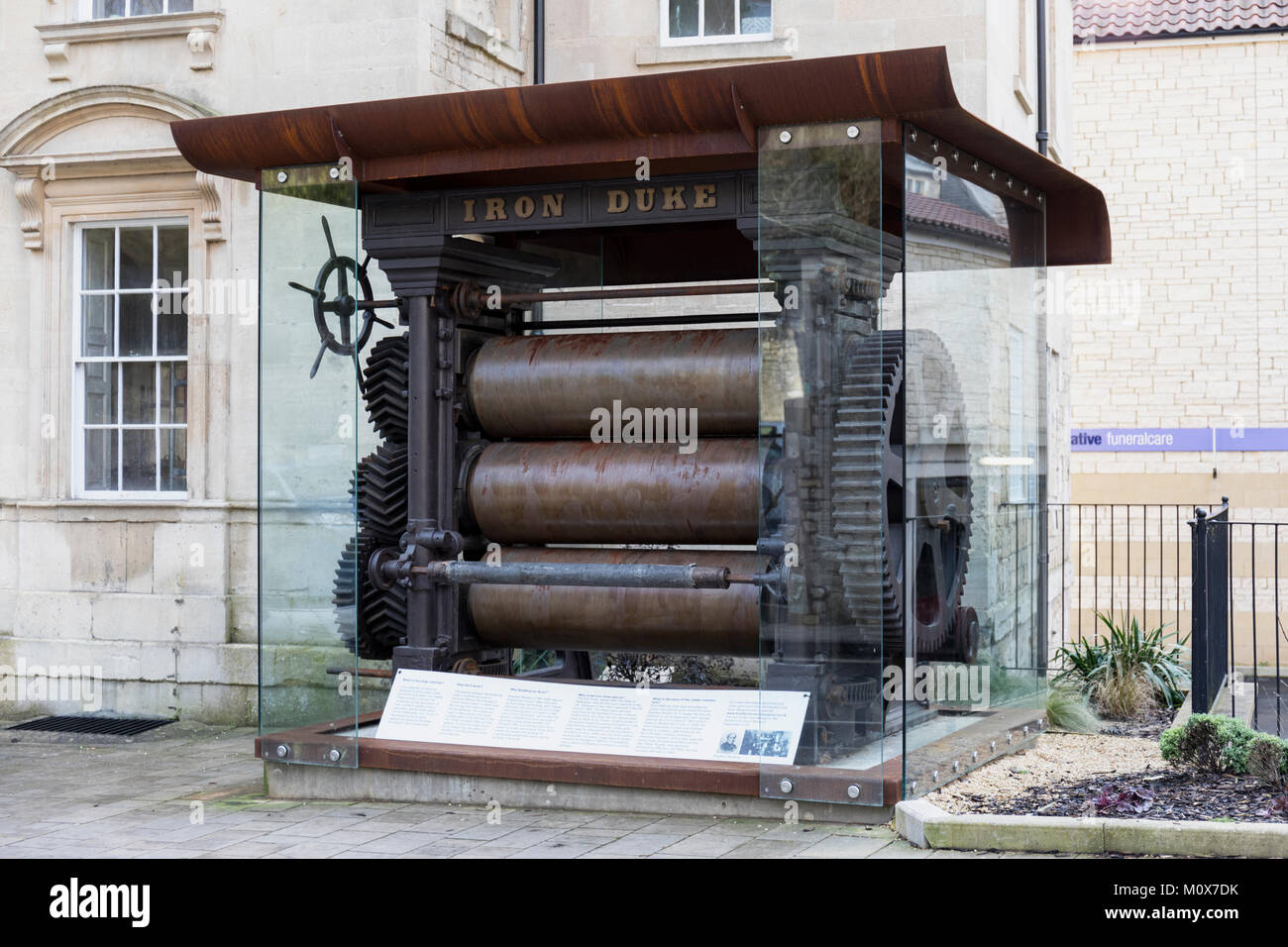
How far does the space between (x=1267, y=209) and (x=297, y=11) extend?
12107 millimetres

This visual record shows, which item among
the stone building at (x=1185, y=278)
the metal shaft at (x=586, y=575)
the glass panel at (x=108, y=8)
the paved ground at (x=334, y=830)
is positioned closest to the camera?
the paved ground at (x=334, y=830)

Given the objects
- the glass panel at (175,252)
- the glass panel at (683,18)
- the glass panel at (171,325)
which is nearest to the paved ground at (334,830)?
the glass panel at (171,325)

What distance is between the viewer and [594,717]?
7.39 metres

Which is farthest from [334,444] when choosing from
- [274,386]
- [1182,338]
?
[1182,338]

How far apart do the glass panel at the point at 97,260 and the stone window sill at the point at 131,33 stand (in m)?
1.13

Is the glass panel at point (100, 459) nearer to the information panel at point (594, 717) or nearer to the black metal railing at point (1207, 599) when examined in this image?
the information panel at point (594, 717)

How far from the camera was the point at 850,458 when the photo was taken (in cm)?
Answer: 682

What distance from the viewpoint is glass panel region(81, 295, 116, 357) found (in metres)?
11.5

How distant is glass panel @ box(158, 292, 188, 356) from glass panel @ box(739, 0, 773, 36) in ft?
14.6

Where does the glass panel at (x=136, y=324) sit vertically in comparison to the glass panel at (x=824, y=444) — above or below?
above

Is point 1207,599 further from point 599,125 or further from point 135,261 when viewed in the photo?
point 135,261

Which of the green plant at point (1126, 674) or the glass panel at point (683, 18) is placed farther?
the glass panel at point (683, 18)

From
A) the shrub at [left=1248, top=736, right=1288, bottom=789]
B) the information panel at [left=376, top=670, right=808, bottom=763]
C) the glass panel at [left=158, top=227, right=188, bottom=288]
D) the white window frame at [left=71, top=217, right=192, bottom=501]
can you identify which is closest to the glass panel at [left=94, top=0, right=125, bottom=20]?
the white window frame at [left=71, top=217, right=192, bottom=501]

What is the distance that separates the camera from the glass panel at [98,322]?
11.5 metres
